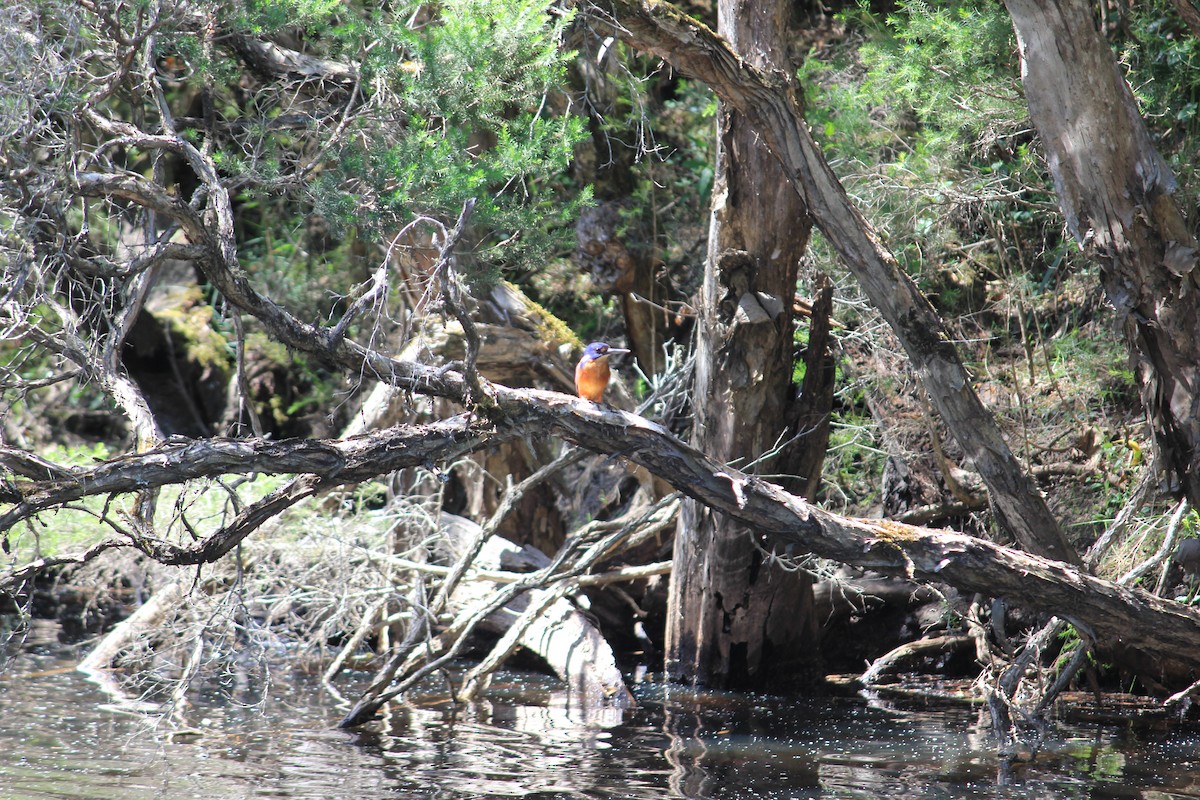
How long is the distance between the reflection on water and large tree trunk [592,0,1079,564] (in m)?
1.29

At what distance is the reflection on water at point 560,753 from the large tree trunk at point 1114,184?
6.22 feet

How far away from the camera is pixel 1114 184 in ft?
17.3

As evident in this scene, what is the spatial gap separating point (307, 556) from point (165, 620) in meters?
1.00

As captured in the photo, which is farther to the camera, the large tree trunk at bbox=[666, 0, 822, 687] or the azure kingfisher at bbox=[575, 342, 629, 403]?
the large tree trunk at bbox=[666, 0, 822, 687]

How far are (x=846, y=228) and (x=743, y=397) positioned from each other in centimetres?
156

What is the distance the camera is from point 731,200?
6.25 meters

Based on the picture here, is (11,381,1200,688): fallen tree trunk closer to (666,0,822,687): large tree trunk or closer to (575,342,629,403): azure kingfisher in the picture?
(575,342,629,403): azure kingfisher

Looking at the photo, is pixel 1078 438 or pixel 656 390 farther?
pixel 656 390

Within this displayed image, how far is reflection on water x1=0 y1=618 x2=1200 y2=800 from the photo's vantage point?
4754 millimetres

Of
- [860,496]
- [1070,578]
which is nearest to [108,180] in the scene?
[1070,578]

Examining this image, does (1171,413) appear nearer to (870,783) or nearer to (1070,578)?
(1070,578)

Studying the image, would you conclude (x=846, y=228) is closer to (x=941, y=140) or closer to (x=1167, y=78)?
(x=941, y=140)

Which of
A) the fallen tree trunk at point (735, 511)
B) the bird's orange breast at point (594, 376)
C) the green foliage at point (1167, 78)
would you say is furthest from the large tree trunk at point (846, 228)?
the green foliage at point (1167, 78)

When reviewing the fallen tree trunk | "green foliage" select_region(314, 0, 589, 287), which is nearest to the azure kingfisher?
"green foliage" select_region(314, 0, 589, 287)
